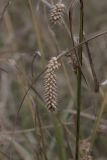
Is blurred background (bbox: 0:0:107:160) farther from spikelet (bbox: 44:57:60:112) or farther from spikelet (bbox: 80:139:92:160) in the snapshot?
spikelet (bbox: 44:57:60:112)

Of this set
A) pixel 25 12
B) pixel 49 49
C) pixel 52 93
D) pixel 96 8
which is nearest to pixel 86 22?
pixel 96 8

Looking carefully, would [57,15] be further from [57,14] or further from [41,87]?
[41,87]

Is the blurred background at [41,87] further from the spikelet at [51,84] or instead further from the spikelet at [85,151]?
the spikelet at [51,84]

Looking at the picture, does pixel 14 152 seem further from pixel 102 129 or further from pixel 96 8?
pixel 96 8

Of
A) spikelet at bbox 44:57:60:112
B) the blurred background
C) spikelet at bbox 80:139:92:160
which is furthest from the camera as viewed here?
the blurred background

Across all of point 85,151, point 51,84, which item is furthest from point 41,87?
point 51,84

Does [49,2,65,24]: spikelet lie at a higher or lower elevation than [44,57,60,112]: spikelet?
higher

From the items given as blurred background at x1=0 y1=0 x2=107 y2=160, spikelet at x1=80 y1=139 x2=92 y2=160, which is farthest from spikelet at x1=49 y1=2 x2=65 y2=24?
spikelet at x1=80 y1=139 x2=92 y2=160
